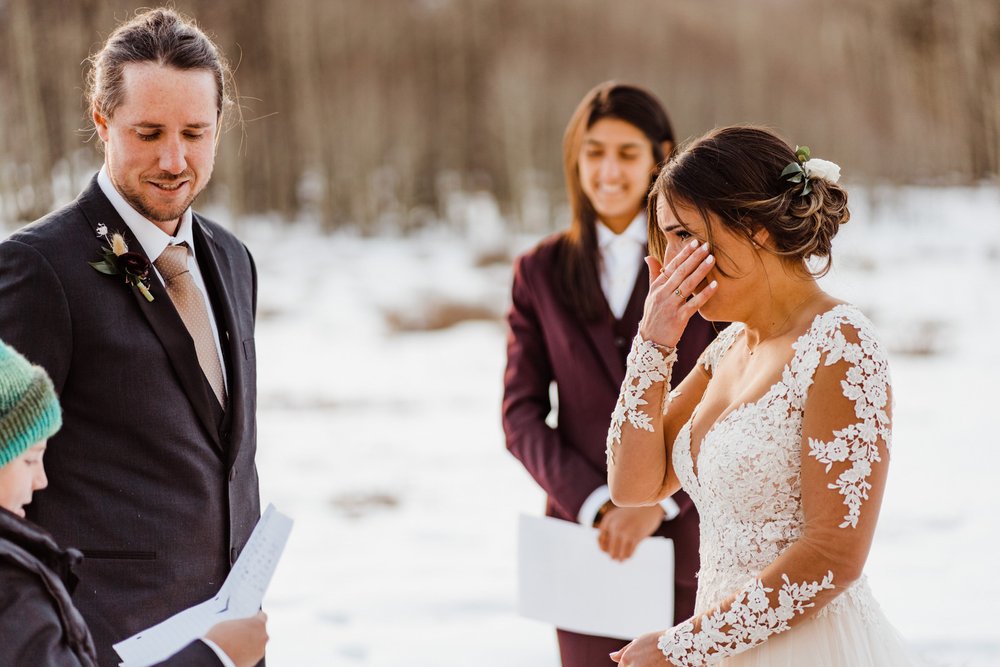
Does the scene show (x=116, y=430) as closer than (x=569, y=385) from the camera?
Yes

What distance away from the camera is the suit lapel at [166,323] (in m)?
2.08

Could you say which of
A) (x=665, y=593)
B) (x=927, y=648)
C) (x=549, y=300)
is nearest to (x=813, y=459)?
(x=665, y=593)

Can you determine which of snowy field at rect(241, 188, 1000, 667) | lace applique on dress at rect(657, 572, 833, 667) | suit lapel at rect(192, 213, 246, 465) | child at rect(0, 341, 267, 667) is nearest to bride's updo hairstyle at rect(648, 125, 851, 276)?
snowy field at rect(241, 188, 1000, 667)

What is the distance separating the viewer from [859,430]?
1.82m

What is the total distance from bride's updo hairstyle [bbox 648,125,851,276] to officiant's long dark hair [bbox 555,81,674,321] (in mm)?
1034

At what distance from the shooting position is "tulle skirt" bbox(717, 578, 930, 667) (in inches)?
76.7

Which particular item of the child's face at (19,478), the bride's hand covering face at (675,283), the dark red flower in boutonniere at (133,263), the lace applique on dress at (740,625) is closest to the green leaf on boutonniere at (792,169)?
the bride's hand covering face at (675,283)

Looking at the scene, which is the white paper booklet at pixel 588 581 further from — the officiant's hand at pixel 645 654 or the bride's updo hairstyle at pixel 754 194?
the bride's updo hairstyle at pixel 754 194

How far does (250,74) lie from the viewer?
97.4 feet

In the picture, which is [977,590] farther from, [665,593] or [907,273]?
[907,273]

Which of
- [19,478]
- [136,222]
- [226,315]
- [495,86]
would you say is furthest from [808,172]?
[495,86]

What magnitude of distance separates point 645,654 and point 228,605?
790 mm

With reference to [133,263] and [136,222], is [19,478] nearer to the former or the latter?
[133,263]

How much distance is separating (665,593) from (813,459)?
105 cm
